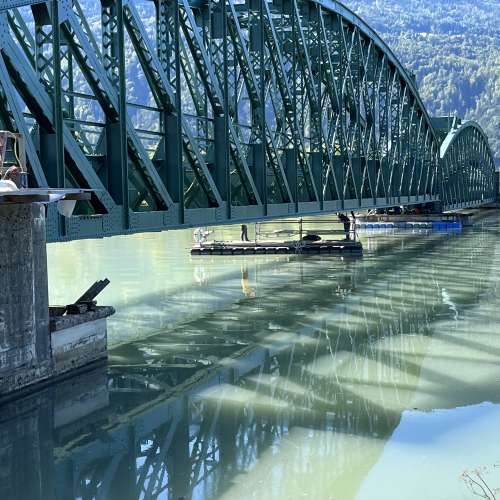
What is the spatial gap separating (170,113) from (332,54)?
19.0 m

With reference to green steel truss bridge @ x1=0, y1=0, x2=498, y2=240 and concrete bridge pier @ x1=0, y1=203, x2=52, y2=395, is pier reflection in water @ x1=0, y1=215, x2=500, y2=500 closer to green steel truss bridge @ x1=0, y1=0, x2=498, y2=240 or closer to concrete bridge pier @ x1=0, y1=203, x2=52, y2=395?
concrete bridge pier @ x1=0, y1=203, x2=52, y2=395

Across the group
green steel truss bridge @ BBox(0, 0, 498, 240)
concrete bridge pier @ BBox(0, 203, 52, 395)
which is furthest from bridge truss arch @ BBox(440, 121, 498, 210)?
concrete bridge pier @ BBox(0, 203, 52, 395)

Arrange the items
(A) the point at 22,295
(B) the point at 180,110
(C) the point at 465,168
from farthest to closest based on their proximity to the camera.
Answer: (C) the point at 465,168, (B) the point at 180,110, (A) the point at 22,295

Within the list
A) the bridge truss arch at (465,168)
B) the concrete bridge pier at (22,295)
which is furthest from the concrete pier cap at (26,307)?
the bridge truss arch at (465,168)

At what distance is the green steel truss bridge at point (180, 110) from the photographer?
1353cm

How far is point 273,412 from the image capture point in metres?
12.6

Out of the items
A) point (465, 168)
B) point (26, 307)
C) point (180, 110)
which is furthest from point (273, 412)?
point (465, 168)

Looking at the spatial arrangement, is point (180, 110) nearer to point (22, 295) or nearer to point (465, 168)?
point (22, 295)

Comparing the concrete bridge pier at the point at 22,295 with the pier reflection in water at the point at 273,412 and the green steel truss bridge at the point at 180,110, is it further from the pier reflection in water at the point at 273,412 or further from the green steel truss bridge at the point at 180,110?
the pier reflection in water at the point at 273,412

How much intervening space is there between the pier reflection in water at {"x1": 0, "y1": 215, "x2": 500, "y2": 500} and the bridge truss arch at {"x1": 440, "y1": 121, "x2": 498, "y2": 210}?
47.2 metres

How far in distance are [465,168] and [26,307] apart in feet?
229

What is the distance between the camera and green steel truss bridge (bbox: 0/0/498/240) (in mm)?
13531

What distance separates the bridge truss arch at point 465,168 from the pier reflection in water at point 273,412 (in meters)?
47.2

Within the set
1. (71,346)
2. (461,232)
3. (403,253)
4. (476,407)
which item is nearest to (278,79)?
(71,346)
